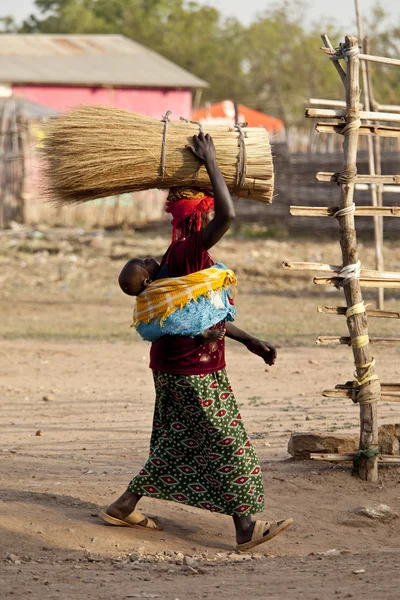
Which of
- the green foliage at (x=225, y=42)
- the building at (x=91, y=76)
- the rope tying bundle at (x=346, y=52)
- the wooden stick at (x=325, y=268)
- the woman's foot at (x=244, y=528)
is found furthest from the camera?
the green foliage at (x=225, y=42)

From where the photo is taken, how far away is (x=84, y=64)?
27.0m

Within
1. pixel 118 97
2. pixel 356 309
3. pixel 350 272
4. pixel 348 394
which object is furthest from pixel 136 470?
pixel 118 97

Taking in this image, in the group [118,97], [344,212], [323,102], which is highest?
[118,97]

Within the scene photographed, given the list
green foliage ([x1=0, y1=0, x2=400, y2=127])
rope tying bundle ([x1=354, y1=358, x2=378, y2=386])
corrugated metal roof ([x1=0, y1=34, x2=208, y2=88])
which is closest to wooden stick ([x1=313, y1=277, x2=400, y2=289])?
rope tying bundle ([x1=354, y1=358, x2=378, y2=386])

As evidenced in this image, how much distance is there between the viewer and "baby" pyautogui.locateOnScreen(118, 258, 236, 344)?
4027mm

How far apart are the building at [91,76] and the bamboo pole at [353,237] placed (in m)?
19.5

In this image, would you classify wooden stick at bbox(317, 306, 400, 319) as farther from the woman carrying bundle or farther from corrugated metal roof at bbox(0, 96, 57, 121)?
corrugated metal roof at bbox(0, 96, 57, 121)

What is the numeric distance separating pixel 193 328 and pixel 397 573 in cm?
126

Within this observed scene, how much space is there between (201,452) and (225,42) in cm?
4389

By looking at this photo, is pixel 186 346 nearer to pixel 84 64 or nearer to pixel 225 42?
pixel 84 64

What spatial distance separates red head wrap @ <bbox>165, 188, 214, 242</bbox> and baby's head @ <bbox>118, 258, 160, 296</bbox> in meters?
0.16

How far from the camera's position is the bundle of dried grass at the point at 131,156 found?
4.16m

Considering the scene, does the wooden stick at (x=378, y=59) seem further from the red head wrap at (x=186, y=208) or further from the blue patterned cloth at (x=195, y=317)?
the blue patterned cloth at (x=195, y=317)

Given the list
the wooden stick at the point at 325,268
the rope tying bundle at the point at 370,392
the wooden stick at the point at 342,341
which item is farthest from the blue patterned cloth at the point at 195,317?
the rope tying bundle at the point at 370,392
